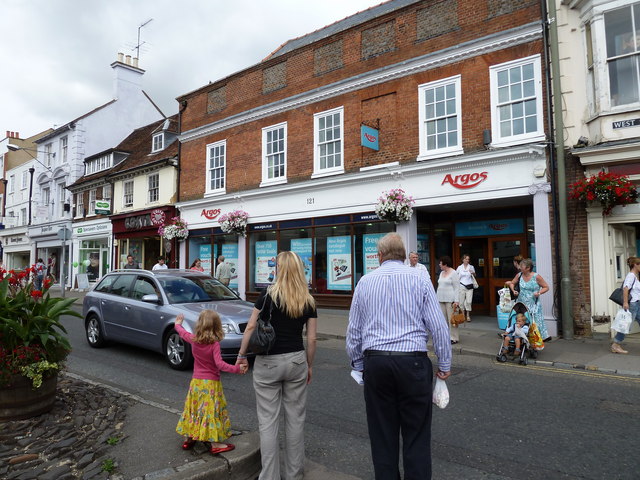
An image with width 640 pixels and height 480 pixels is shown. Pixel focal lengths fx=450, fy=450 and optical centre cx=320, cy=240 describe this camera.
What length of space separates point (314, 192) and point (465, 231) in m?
4.92

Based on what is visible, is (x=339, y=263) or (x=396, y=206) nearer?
(x=396, y=206)

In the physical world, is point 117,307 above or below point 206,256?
below

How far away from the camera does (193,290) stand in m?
8.16

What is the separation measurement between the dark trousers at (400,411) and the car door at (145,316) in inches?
212

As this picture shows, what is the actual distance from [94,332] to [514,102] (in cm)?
1097

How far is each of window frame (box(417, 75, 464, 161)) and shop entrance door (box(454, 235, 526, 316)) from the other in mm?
3005

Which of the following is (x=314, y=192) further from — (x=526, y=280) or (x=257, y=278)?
(x=526, y=280)

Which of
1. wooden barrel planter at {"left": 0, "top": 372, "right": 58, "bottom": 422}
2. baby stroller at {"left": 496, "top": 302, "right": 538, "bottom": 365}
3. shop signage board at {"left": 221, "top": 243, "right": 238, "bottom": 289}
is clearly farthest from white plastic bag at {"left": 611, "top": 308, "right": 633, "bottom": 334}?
shop signage board at {"left": 221, "top": 243, "right": 238, "bottom": 289}

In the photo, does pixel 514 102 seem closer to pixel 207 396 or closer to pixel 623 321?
pixel 623 321

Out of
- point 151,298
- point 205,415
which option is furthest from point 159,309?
point 205,415

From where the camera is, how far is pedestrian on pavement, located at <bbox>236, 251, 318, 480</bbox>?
10.9 feet

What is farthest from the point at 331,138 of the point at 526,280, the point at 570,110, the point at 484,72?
the point at 526,280

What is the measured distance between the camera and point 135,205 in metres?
22.8

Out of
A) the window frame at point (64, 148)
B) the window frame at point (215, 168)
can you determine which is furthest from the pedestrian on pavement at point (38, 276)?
the window frame at point (64, 148)
